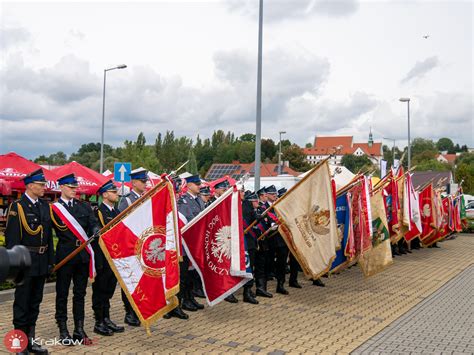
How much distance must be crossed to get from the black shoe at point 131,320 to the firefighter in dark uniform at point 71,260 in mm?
917

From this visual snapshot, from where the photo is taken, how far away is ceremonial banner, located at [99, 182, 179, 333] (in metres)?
5.95

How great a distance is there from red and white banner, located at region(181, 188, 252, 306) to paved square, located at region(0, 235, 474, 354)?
20.8 inches

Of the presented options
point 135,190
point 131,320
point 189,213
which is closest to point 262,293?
point 189,213

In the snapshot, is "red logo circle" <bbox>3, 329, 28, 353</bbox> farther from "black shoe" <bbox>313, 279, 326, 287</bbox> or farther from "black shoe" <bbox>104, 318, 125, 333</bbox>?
"black shoe" <bbox>313, 279, 326, 287</bbox>

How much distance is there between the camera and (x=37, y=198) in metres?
5.63

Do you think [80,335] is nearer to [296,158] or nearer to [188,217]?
[188,217]

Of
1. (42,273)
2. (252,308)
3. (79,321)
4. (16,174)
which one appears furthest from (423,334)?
(16,174)

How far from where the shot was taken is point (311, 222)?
8648 mm

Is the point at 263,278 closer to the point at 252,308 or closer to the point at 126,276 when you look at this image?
the point at 252,308

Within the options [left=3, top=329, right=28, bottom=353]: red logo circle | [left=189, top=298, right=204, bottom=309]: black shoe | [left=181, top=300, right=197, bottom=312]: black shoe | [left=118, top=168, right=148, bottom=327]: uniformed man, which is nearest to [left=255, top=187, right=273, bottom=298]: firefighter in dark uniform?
[left=189, top=298, right=204, bottom=309]: black shoe

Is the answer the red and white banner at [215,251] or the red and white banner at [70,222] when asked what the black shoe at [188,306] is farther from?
the red and white banner at [70,222]

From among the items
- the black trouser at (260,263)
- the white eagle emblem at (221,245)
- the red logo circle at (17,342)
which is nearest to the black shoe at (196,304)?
the white eagle emblem at (221,245)

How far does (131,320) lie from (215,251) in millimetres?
1488

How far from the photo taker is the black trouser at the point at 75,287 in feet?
19.3
